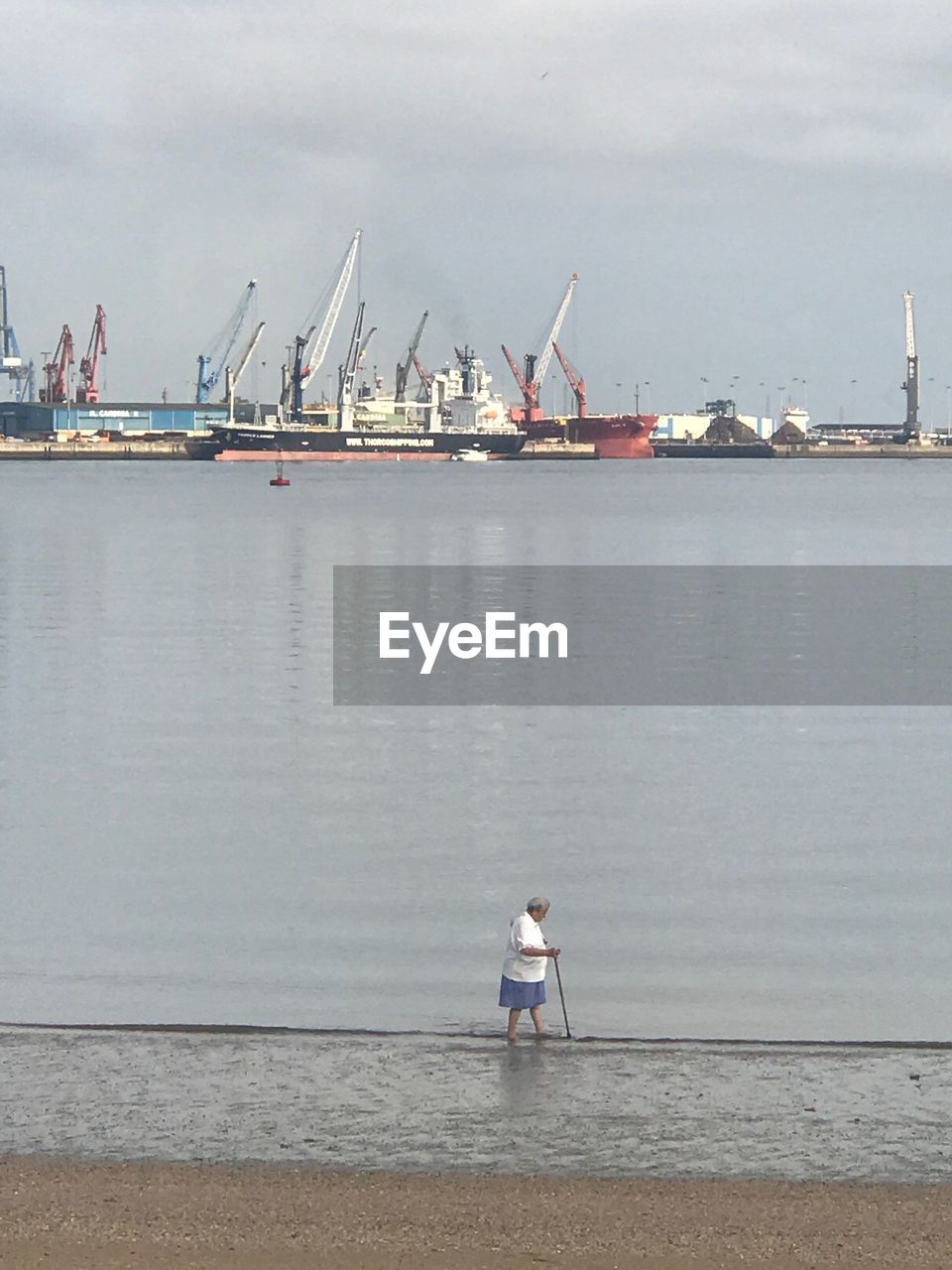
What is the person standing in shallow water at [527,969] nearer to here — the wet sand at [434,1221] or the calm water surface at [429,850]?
the calm water surface at [429,850]

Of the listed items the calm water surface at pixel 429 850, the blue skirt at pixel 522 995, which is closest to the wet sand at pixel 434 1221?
the blue skirt at pixel 522 995

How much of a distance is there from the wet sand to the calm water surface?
204 inches

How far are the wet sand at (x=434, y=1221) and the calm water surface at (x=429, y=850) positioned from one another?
518 centimetres

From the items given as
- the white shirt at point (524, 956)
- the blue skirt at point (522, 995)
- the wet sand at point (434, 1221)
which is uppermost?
the white shirt at point (524, 956)

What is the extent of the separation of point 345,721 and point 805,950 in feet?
53.9

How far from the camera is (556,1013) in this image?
623 inches

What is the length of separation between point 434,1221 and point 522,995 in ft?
14.0

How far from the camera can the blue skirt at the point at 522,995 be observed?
45.6ft

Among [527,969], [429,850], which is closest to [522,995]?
[527,969]

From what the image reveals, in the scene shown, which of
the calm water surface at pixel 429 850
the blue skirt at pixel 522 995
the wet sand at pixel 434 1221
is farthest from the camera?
the calm water surface at pixel 429 850

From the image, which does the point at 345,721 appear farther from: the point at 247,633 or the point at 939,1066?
the point at 939,1066

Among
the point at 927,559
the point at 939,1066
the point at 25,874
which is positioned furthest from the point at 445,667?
the point at 927,559

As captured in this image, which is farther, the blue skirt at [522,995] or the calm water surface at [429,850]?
the calm water surface at [429,850]

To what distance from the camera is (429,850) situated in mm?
23250
